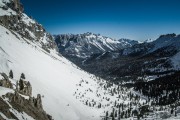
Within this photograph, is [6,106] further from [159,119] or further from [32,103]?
[159,119]

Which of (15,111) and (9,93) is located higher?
(9,93)

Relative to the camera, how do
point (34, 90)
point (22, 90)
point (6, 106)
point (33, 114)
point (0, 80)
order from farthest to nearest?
point (34, 90)
point (22, 90)
point (0, 80)
point (33, 114)
point (6, 106)

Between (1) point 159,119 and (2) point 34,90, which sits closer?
(1) point 159,119

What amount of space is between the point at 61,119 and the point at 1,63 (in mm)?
57711

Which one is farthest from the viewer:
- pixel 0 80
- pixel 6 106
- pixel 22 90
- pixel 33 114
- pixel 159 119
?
pixel 159 119

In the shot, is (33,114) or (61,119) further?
(61,119)

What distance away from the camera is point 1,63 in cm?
18762

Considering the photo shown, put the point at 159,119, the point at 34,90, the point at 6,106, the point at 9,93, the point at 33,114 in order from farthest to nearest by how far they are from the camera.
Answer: the point at 34,90 → the point at 159,119 → the point at 33,114 → the point at 9,93 → the point at 6,106

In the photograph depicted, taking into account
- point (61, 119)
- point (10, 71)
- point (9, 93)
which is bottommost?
point (61, 119)

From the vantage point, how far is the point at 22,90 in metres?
153

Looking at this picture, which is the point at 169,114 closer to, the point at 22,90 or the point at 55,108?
the point at 55,108

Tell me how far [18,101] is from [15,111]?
11928 mm

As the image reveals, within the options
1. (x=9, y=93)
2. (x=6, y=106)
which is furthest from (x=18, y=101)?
(x=6, y=106)

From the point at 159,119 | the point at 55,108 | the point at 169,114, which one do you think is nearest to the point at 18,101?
the point at 55,108
